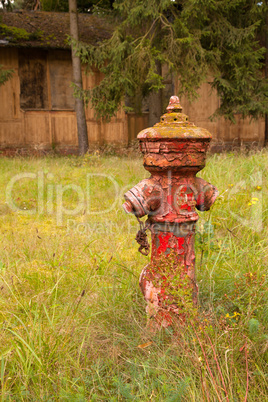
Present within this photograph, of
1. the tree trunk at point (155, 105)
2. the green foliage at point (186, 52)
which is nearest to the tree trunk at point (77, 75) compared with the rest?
the green foliage at point (186, 52)

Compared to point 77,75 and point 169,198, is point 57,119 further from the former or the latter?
point 169,198

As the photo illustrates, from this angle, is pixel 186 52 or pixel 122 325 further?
pixel 186 52

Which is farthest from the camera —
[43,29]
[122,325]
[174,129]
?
[43,29]

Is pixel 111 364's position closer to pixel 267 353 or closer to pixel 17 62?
pixel 267 353

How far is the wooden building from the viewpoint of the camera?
488 inches

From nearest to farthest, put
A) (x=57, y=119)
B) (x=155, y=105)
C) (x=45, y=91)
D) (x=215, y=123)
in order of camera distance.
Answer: (x=155, y=105), (x=45, y=91), (x=57, y=119), (x=215, y=123)

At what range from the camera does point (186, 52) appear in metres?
9.14

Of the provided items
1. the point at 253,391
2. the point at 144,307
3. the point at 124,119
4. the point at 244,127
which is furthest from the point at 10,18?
the point at 253,391

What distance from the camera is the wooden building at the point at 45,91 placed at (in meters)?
12.4

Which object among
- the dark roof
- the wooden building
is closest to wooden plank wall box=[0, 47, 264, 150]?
the wooden building

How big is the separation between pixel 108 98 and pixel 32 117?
4188 mm

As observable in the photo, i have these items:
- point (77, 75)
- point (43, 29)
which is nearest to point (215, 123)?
point (77, 75)

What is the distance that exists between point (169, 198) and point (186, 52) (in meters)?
7.96

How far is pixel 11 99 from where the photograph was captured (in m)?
12.6
